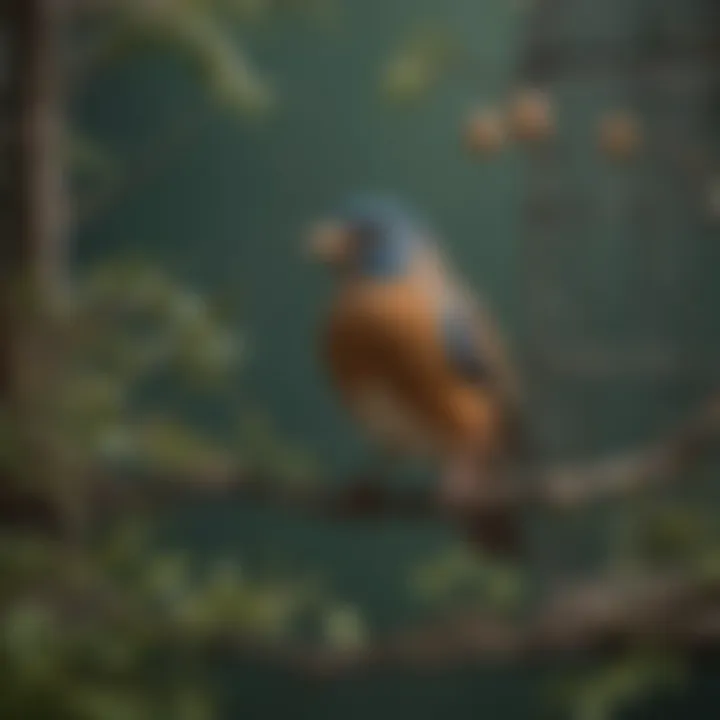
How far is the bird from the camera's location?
102 centimetres

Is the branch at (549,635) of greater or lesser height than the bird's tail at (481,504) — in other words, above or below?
Result: below

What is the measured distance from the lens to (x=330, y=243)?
1.05 metres

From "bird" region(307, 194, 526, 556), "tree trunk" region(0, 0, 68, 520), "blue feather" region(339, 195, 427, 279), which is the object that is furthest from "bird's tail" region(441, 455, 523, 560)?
"tree trunk" region(0, 0, 68, 520)

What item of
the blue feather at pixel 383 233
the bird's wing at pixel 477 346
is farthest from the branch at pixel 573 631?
the blue feather at pixel 383 233

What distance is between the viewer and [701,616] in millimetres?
1014

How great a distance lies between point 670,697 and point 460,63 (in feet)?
1.40

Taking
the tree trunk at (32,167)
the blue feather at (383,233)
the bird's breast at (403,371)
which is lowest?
the bird's breast at (403,371)

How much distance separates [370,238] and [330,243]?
1.0 inches

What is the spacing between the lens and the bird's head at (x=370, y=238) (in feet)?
3.39

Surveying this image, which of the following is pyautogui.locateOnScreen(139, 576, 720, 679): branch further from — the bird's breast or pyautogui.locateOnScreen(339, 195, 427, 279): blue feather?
pyautogui.locateOnScreen(339, 195, 427, 279): blue feather

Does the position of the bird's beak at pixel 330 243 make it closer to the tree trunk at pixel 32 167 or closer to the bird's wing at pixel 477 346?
the bird's wing at pixel 477 346

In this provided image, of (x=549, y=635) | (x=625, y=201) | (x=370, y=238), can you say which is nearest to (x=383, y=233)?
(x=370, y=238)

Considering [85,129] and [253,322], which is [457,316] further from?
[85,129]

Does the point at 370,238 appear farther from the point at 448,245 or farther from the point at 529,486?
the point at 529,486
